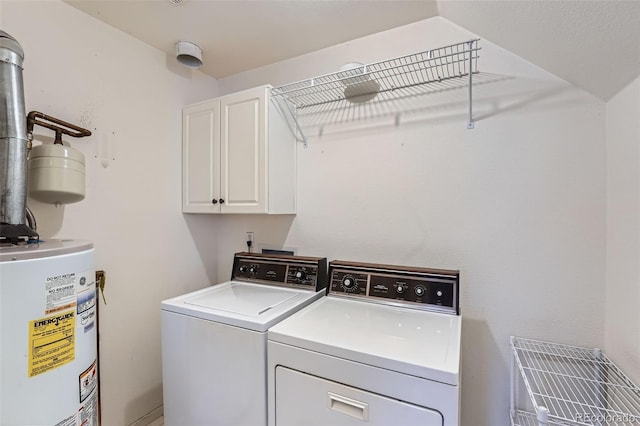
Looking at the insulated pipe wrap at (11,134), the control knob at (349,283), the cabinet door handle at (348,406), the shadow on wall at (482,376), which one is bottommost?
the shadow on wall at (482,376)

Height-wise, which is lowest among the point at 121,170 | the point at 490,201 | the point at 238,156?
the point at 490,201

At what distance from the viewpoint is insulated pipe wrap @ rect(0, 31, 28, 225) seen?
1049 millimetres

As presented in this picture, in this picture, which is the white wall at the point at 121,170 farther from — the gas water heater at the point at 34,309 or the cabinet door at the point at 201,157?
the gas water heater at the point at 34,309

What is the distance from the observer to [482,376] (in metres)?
1.54

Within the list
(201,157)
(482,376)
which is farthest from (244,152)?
(482,376)

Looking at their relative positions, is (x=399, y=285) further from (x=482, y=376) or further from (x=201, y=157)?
(x=201, y=157)

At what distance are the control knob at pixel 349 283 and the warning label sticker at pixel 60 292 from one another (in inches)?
46.9

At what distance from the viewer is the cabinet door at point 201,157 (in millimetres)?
1990

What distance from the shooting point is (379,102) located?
1.81 m

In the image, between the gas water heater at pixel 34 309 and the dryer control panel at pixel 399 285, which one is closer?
the gas water heater at pixel 34 309

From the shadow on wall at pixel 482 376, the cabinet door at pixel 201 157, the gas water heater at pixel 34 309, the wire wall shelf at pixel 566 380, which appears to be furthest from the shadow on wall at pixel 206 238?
the wire wall shelf at pixel 566 380

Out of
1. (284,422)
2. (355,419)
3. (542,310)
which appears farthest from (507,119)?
(284,422)

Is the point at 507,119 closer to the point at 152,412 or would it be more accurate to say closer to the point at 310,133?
the point at 310,133

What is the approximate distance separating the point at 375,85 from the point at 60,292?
69.6 inches
